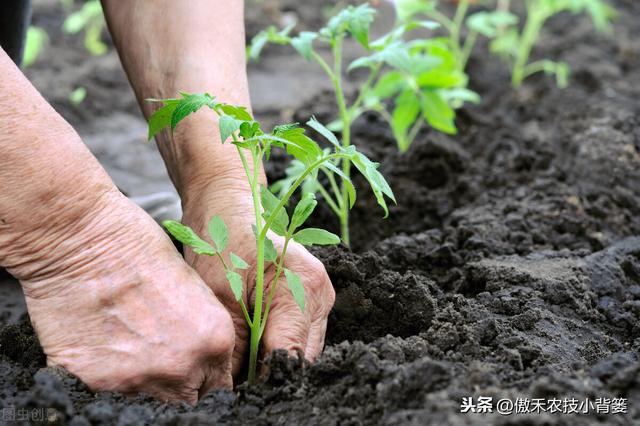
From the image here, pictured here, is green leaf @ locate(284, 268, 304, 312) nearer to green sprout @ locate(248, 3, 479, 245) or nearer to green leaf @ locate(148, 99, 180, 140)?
green leaf @ locate(148, 99, 180, 140)

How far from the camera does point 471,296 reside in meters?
1.88

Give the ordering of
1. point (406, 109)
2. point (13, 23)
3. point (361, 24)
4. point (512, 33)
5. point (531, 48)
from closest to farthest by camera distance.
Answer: point (361, 24) → point (13, 23) → point (406, 109) → point (512, 33) → point (531, 48)

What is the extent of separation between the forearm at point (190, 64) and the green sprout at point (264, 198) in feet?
1.07

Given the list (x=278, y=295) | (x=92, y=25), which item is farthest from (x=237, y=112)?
(x=92, y=25)

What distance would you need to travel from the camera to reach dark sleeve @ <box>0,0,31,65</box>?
2.49 m

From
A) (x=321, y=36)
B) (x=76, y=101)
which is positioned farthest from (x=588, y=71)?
(x=76, y=101)

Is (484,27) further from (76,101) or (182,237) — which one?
(182,237)

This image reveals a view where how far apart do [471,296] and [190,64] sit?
934 mm

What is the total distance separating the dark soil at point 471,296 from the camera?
128cm

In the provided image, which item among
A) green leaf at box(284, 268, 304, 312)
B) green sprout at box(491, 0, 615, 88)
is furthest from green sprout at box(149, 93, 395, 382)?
green sprout at box(491, 0, 615, 88)

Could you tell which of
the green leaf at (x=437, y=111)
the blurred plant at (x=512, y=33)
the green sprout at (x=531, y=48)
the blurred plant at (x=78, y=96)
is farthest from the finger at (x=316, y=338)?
the blurred plant at (x=78, y=96)

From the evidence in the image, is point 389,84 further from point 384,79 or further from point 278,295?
point 278,295

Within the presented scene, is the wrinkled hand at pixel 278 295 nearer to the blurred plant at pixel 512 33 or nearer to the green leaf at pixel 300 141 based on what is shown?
the green leaf at pixel 300 141

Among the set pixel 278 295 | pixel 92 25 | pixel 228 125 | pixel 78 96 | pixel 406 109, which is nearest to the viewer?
pixel 228 125
